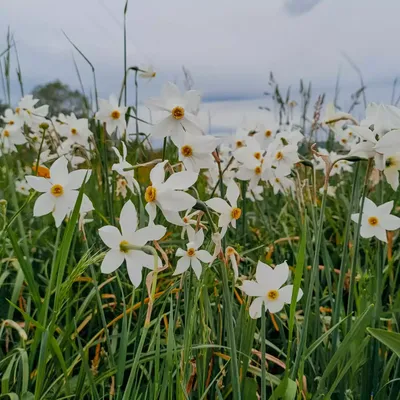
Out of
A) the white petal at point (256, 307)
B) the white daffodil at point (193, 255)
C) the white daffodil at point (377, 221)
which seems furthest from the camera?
the white daffodil at point (377, 221)

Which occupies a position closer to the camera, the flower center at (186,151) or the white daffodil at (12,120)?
the flower center at (186,151)

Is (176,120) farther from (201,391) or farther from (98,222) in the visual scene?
(98,222)

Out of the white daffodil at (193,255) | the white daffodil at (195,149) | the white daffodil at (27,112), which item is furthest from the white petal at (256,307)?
the white daffodil at (27,112)

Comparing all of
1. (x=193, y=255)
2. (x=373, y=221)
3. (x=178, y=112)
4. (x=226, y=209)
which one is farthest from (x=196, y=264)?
(x=373, y=221)

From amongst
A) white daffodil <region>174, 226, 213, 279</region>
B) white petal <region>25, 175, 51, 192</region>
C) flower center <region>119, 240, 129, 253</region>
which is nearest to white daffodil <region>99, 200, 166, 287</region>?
flower center <region>119, 240, 129, 253</region>

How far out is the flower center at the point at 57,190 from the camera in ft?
3.31

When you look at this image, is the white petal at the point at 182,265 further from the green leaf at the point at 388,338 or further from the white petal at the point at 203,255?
the green leaf at the point at 388,338

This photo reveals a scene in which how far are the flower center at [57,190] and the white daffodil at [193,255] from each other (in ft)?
0.87

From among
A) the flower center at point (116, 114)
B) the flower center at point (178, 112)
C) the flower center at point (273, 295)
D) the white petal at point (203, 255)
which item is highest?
the flower center at point (178, 112)

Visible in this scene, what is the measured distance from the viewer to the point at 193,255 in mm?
985

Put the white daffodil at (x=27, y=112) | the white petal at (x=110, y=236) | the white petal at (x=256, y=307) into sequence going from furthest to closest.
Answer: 1. the white daffodil at (x=27, y=112)
2. the white petal at (x=256, y=307)
3. the white petal at (x=110, y=236)

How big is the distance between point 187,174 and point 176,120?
196mm

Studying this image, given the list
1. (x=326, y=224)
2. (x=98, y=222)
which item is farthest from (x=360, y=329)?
(x=326, y=224)

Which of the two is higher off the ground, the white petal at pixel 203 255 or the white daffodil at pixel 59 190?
the white daffodil at pixel 59 190
